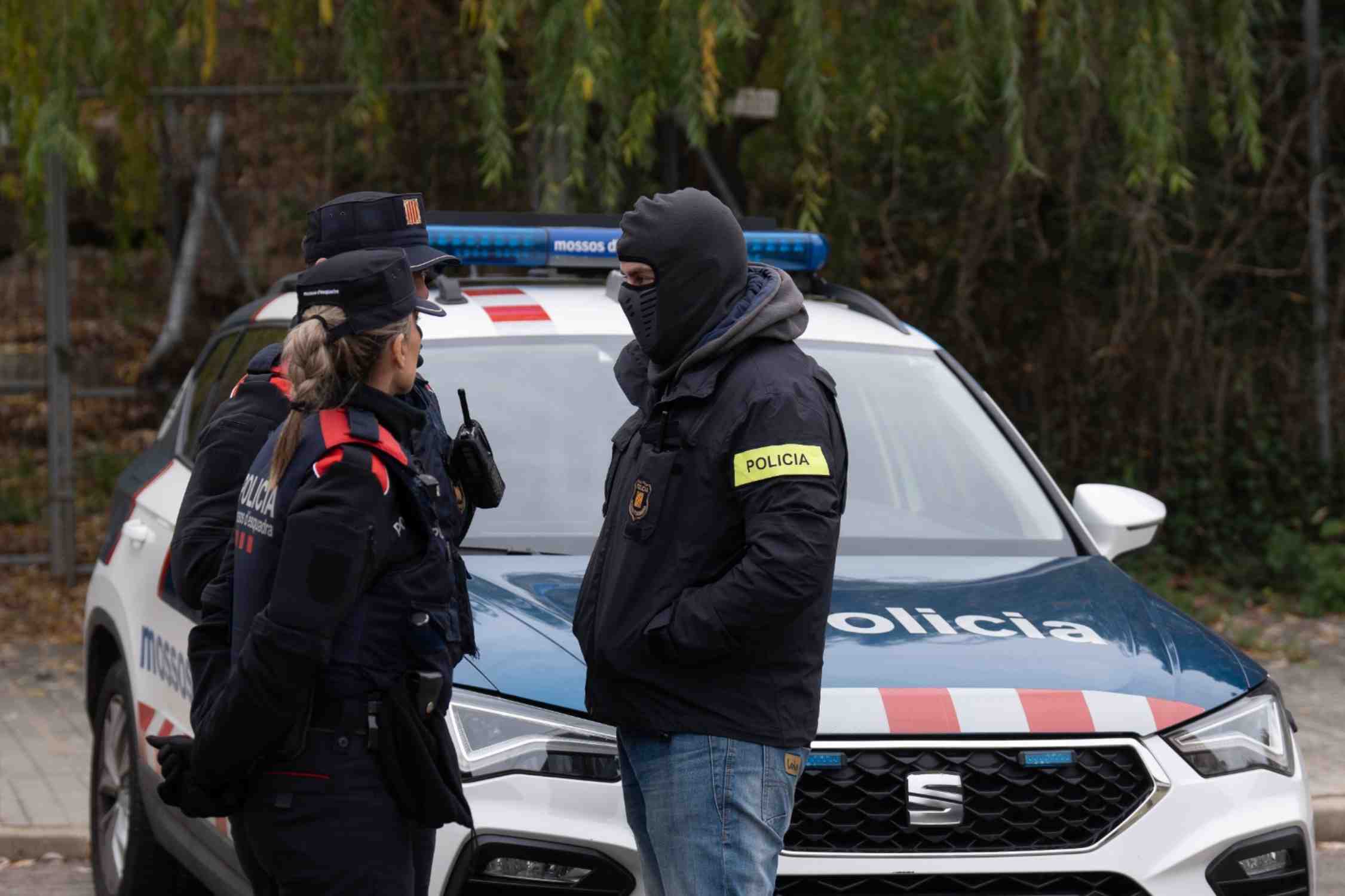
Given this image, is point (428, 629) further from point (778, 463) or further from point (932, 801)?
point (932, 801)

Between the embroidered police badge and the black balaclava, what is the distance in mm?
235

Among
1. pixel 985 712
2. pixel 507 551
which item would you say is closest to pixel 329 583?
pixel 985 712

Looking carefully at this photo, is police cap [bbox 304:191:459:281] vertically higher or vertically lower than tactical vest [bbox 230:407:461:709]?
higher

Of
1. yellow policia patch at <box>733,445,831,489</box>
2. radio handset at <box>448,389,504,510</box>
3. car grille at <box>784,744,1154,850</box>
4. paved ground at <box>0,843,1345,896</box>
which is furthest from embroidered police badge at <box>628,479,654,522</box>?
paved ground at <box>0,843,1345,896</box>

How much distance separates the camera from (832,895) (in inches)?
128

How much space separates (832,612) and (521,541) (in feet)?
2.60

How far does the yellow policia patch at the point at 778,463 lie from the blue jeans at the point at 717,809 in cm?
41

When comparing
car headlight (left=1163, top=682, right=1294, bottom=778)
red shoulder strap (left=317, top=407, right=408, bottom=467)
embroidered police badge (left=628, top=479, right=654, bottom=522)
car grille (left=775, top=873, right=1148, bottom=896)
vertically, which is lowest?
car grille (left=775, top=873, right=1148, bottom=896)

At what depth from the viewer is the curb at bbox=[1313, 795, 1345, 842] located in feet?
18.8

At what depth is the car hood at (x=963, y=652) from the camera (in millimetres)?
3330

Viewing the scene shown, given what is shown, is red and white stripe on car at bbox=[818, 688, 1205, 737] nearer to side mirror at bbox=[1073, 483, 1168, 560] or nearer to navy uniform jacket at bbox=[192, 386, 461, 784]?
navy uniform jacket at bbox=[192, 386, 461, 784]

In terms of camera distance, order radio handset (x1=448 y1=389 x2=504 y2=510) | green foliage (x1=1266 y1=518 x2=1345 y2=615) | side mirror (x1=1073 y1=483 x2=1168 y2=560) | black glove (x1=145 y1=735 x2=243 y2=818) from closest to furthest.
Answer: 1. black glove (x1=145 y1=735 x2=243 y2=818)
2. radio handset (x1=448 y1=389 x2=504 y2=510)
3. side mirror (x1=1073 y1=483 x2=1168 y2=560)
4. green foliage (x1=1266 y1=518 x2=1345 y2=615)

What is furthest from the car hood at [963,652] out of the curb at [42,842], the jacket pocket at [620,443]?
the curb at [42,842]

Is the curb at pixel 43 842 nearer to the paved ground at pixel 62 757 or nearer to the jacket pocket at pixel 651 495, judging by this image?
the paved ground at pixel 62 757
